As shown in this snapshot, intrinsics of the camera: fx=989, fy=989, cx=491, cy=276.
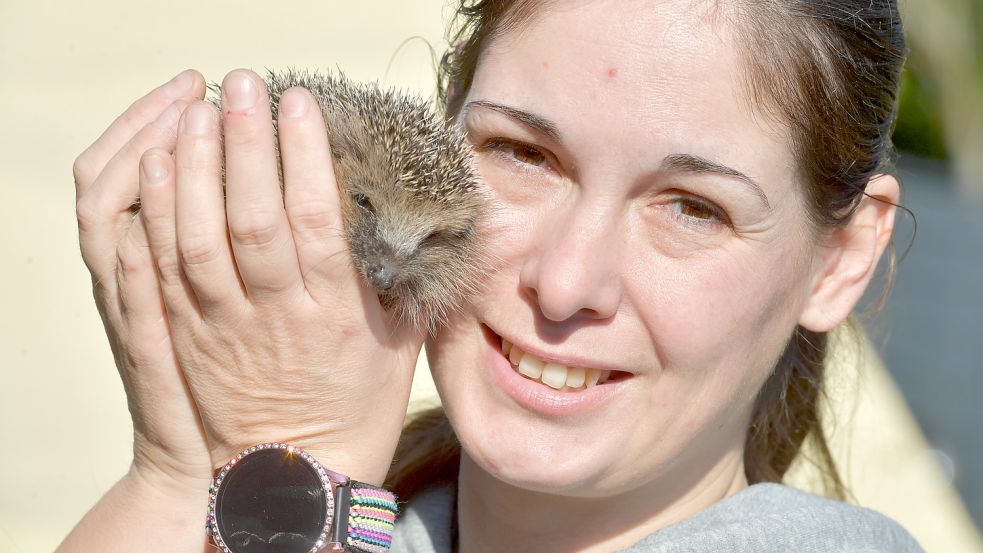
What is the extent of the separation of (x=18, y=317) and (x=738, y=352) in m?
2.14

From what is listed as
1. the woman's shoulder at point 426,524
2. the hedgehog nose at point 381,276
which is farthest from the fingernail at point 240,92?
the woman's shoulder at point 426,524

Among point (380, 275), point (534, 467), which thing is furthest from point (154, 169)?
point (534, 467)

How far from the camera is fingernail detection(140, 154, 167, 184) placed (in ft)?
4.82

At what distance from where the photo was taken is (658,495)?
178 centimetres

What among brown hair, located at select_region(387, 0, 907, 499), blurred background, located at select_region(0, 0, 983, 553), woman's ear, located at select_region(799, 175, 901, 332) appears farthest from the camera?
blurred background, located at select_region(0, 0, 983, 553)

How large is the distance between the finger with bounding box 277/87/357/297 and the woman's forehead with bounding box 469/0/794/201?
316 millimetres

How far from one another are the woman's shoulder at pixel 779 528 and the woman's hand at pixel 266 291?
51 centimetres

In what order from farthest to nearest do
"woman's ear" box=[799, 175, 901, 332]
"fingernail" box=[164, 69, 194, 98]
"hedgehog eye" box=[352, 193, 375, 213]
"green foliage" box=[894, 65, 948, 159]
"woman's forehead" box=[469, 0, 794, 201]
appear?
"green foliage" box=[894, 65, 948, 159], "hedgehog eye" box=[352, 193, 375, 213], "woman's ear" box=[799, 175, 901, 332], "fingernail" box=[164, 69, 194, 98], "woman's forehead" box=[469, 0, 794, 201]

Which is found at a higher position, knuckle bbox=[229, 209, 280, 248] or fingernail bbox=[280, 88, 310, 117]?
fingernail bbox=[280, 88, 310, 117]

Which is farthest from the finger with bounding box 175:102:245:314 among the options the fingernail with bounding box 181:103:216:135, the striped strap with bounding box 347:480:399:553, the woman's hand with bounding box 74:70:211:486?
the striped strap with bounding box 347:480:399:553

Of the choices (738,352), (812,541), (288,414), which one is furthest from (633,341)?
(288,414)

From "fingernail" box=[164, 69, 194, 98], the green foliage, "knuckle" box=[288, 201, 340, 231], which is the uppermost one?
the green foliage

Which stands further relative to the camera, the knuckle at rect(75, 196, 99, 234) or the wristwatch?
the knuckle at rect(75, 196, 99, 234)

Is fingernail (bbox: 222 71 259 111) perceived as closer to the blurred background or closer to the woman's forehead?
the woman's forehead
